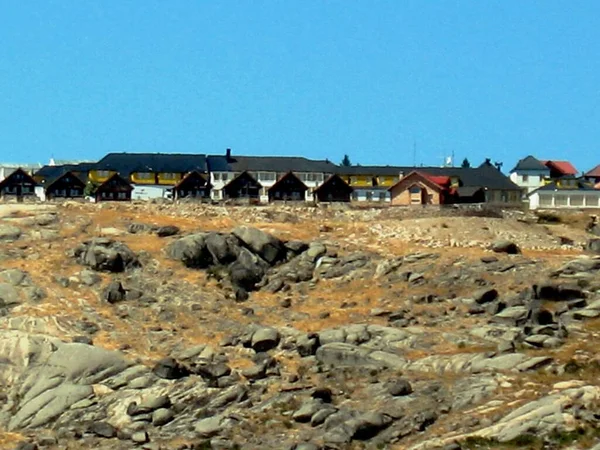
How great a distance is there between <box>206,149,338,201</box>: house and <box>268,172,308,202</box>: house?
419 inches

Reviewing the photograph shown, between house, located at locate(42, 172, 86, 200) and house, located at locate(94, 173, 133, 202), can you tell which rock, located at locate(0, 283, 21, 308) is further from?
house, located at locate(42, 172, 86, 200)

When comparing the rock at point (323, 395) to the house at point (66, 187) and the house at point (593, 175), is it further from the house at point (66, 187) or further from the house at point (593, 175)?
the house at point (593, 175)

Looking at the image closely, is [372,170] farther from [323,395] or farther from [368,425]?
[368,425]

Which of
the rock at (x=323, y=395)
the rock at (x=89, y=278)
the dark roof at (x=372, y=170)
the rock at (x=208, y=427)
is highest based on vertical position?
the dark roof at (x=372, y=170)

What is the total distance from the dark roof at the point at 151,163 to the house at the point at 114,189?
11581 mm

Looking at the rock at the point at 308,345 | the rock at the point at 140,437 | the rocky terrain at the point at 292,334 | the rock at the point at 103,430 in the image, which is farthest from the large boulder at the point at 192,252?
the rock at the point at 140,437

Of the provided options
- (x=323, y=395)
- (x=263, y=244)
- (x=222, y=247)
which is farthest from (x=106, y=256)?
(x=323, y=395)

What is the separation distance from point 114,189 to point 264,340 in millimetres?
55935

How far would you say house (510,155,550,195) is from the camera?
156375 mm

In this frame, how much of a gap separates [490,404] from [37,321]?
1079 inches

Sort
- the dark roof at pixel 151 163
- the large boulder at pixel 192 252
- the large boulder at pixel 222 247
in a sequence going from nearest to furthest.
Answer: the large boulder at pixel 192 252 → the large boulder at pixel 222 247 → the dark roof at pixel 151 163

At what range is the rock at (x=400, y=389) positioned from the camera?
65000mm

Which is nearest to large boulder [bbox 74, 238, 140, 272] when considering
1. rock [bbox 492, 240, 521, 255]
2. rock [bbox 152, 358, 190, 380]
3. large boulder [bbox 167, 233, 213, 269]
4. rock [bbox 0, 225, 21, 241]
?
large boulder [bbox 167, 233, 213, 269]

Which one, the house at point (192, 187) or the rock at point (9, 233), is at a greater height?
the house at point (192, 187)
